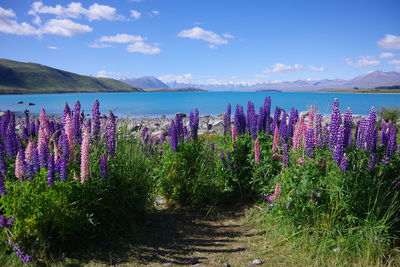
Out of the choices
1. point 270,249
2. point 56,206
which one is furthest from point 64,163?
point 270,249

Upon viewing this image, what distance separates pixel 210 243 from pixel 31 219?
8.60ft

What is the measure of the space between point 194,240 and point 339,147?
267 cm

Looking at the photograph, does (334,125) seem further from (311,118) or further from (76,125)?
(76,125)

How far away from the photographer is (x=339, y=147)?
13.6 ft

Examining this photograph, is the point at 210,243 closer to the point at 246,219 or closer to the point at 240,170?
the point at 246,219

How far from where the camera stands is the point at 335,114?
447 cm

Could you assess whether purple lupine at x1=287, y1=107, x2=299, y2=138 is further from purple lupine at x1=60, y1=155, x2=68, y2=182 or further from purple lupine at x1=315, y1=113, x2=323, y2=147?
purple lupine at x1=60, y1=155, x2=68, y2=182

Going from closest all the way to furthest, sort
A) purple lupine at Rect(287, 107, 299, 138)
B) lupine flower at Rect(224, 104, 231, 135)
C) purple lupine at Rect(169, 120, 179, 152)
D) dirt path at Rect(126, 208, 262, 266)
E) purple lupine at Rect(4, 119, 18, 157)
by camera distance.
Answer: dirt path at Rect(126, 208, 262, 266) < purple lupine at Rect(4, 119, 18, 157) < purple lupine at Rect(169, 120, 179, 152) < purple lupine at Rect(287, 107, 299, 138) < lupine flower at Rect(224, 104, 231, 135)

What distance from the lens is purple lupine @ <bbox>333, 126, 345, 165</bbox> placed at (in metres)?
4.12

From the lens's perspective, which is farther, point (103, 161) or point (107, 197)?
point (107, 197)

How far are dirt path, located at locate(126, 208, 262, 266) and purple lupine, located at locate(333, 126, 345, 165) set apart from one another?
1847 millimetres

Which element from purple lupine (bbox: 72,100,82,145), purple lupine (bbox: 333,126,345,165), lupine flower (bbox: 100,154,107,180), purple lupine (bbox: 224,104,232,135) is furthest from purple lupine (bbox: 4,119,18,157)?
purple lupine (bbox: 333,126,345,165)

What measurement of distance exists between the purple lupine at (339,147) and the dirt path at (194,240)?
1.85 metres

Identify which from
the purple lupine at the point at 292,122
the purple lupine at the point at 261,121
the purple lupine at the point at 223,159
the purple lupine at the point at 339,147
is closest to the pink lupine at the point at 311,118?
the purple lupine at the point at 339,147
